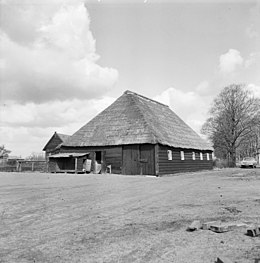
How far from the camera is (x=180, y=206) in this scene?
8.06 metres

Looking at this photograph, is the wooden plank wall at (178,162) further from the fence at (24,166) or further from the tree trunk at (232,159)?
the tree trunk at (232,159)

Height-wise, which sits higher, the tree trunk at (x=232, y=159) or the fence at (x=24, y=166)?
the tree trunk at (x=232, y=159)

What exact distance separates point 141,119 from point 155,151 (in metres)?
3.53

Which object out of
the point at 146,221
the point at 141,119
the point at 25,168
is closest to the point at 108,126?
the point at 141,119

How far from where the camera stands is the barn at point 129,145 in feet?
76.1

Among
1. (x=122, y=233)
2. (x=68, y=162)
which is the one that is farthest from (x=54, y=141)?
(x=122, y=233)

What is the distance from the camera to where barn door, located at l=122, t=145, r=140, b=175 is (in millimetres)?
23422

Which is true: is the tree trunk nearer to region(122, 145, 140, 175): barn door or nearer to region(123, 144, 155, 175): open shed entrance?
region(123, 144, 155, 175): open shed entrance

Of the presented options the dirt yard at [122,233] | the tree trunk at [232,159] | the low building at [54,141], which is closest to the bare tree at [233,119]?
the tree trunk at [232,159]

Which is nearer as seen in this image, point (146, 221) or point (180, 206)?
point (146, 221)

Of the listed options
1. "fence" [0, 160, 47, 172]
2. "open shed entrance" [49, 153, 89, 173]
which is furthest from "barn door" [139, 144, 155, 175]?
"fence" [0, 160, 47, 172]

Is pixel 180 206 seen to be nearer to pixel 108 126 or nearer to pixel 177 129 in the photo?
pixel 108 126

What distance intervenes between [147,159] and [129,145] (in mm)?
1956

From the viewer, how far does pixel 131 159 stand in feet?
77.7
